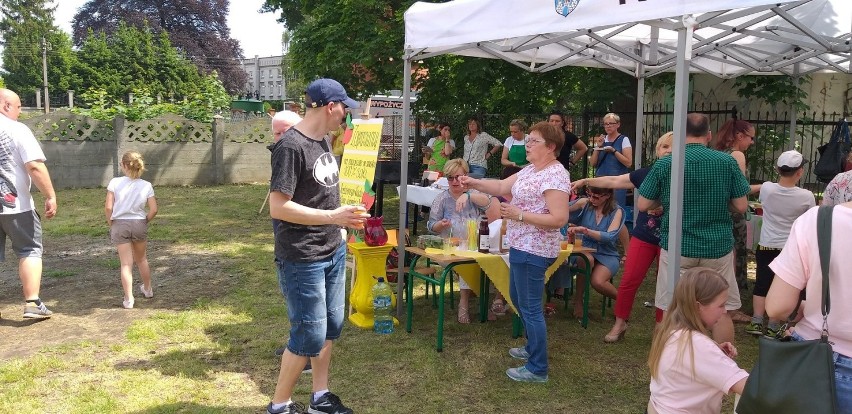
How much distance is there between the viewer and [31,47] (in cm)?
5597

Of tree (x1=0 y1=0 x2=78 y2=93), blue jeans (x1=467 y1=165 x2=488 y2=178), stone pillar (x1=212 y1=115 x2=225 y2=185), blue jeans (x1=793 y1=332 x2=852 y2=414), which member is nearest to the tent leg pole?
blue jeans (x1=793 y1=332 x2=852 y2=414)

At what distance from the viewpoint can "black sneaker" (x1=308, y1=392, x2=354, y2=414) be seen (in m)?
3.56

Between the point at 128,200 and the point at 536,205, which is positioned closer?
the point at 536,205

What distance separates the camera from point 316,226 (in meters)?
3.18

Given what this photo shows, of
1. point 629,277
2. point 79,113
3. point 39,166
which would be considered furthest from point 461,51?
point 79,113

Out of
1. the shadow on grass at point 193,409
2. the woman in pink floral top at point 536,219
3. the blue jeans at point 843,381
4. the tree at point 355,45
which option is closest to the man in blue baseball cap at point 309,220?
the shadow on grass at point 193,409

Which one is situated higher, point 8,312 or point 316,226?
point 316,226

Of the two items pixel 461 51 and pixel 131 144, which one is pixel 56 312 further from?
pixel 131 144

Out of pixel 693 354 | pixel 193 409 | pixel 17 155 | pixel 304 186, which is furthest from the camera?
pixel 17 155

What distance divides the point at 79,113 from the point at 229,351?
12.2 metres

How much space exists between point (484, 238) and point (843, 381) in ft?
9.30

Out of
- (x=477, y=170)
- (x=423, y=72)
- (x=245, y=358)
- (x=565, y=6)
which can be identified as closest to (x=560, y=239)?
(x=565, y=6)

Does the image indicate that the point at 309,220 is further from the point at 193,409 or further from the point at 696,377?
the point at 696,377

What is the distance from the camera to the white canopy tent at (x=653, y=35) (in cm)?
335
